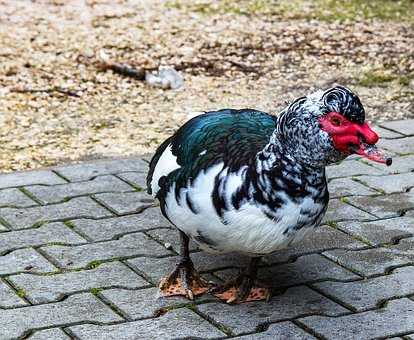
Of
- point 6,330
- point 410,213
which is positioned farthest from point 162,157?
point 410,213

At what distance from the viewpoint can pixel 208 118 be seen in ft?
14.0

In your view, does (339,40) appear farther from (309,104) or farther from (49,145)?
(309,104)

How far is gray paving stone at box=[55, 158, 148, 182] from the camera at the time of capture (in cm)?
560

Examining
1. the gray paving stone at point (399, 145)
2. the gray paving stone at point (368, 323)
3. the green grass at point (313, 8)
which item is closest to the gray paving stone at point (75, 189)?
the gray paving stone at point (399, 145)

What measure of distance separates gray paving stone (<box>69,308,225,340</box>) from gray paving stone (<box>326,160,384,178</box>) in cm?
→ 193

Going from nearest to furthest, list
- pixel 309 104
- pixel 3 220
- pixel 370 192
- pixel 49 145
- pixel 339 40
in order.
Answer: pixel 309 104 → pixel 3 220 → pixel 370 192 → pixel 49 145 → pixel 339 40

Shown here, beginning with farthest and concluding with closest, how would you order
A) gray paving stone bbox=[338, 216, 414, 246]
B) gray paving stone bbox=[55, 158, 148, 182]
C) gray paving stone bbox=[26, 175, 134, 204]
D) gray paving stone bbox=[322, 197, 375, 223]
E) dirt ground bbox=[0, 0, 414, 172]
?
dirt ground bbox=[0, 0, 414, 172] < gray paving stone bbox=[55, 158, 148, 182] < gray paving stone bbox=[26, 175, 134, 204] < gray paving stone bbox=[322, 197, 375, 223] < gray paving stone bbox=[338, 216, 414, 246]

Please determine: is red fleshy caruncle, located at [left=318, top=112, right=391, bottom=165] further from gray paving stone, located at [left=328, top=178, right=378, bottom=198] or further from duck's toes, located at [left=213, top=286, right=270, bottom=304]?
gray paving stone, located at [left=328, top=178, right=378, bottom=198]

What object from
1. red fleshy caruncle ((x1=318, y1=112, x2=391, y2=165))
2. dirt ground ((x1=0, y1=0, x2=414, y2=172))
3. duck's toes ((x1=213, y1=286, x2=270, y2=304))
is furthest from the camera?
dirt ground ((x1=0, y1=0, x2=414, y2=172))

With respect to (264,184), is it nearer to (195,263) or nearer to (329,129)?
(329,129)

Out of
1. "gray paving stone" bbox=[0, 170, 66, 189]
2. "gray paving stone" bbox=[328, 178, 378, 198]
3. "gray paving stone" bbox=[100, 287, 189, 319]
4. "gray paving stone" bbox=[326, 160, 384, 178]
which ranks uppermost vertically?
"gray paving stone" bbox=[100, 287, 189, 319]

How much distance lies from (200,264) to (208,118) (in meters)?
0.67

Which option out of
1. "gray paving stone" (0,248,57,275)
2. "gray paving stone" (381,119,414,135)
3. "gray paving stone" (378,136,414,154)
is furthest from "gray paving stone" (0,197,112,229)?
"gray paving stone" (381,119,414,135)

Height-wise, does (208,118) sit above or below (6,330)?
above
